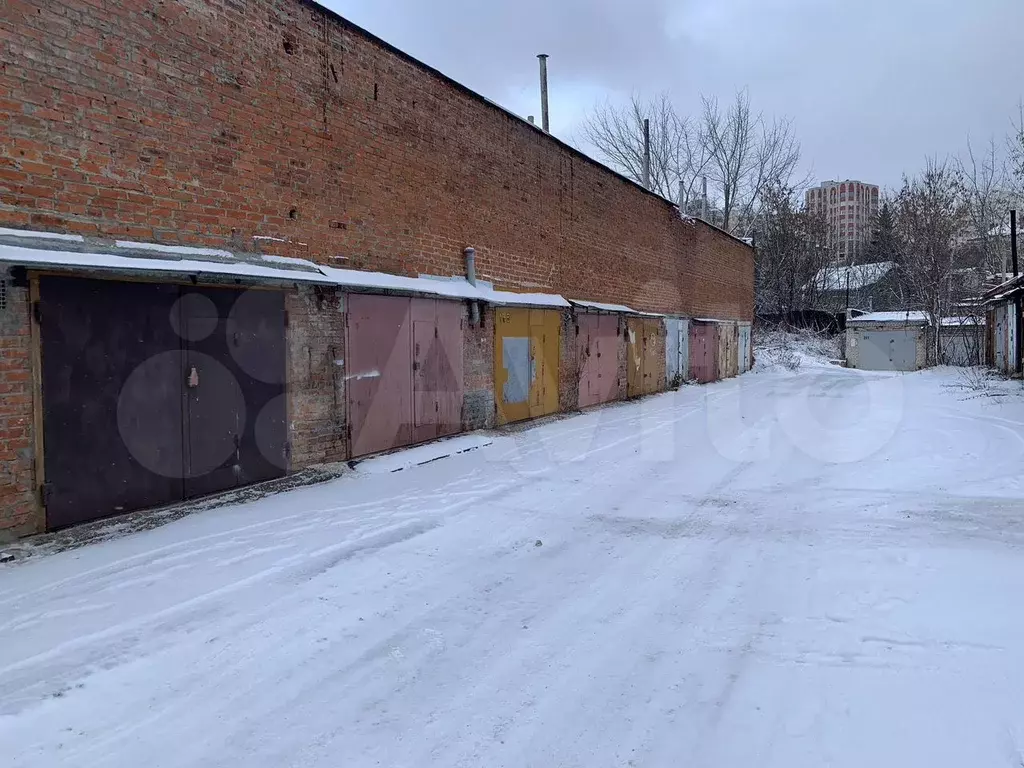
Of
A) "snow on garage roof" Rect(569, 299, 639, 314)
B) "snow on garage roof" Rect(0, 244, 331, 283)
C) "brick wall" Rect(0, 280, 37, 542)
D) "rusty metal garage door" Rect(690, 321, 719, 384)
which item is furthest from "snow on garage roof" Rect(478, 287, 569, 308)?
"rusty metal garage door" Rect(690, 321, 719, 384)

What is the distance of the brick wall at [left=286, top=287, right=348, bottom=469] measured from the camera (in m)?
6.85

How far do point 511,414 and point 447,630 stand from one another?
24.4ft

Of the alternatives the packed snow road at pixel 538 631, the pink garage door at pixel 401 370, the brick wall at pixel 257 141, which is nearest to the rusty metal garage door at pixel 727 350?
the brick wall at pixel 257 141

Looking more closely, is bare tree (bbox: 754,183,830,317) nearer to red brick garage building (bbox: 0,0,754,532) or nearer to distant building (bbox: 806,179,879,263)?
distant building (bbox: 806,179,879,263)

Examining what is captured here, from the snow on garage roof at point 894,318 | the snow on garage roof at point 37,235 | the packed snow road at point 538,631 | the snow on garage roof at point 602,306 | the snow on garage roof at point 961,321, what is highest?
the snow on garage roof at point 894,318

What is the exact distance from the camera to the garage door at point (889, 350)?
3088 centimetres

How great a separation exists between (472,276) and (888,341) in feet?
92.9

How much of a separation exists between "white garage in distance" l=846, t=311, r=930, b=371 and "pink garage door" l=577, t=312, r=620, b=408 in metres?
21.6

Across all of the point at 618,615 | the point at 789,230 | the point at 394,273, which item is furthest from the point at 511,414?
the point at 789,230

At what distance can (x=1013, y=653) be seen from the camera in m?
3.08

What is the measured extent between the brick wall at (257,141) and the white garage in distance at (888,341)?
2571 centimetres

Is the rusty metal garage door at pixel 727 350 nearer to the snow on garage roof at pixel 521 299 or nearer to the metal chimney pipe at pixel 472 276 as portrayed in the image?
the snow on garage roof at pixel 521 299

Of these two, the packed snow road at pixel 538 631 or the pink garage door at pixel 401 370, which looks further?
the pink garage door at pixel 401 370

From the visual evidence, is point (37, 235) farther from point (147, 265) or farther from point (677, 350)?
point (677, 350)
